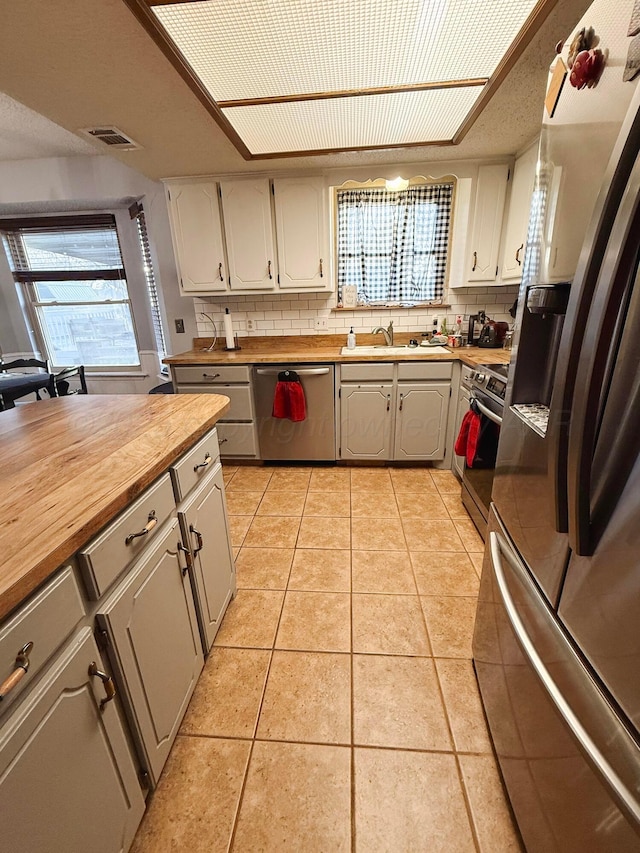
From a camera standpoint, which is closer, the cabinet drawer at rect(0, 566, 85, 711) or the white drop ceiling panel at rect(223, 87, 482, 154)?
the cabinet drawer at rect(0, 566, 85, 711)

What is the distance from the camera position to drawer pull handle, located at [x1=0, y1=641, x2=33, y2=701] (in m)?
0.52

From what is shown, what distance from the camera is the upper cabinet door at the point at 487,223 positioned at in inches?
99.2

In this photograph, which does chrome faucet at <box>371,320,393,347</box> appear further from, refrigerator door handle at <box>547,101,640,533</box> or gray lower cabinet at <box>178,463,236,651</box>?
refrigerator door handle at <box>547,101,640,533</box>

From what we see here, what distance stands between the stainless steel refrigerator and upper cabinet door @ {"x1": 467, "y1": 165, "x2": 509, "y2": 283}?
6.88 feet

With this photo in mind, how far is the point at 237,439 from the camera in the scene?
2891 millimetres

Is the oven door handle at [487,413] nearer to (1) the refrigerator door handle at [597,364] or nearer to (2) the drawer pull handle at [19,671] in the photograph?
(1) the refrigerator door handle at [597,364]

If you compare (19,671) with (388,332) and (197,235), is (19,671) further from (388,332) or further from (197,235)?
(197,235)

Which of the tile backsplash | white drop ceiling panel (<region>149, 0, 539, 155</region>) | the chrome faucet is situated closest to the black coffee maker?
the tile backsplash

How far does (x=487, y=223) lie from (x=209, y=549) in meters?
2.84

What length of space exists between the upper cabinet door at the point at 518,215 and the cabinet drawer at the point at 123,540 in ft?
8.39

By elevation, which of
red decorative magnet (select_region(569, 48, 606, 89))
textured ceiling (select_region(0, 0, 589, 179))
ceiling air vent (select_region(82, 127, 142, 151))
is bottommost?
red decorative magnet (select_region(569, 48, 606, 89))

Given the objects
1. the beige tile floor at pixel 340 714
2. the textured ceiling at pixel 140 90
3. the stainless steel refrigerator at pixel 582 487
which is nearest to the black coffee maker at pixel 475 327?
the textured ceiling at pixel 140 90

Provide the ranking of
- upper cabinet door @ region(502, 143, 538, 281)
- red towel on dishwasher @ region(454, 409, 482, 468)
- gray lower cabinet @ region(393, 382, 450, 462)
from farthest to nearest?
gray lower cabinet @ region(393, 382, 450, 462) < upper cabinet door @ region(502, 143, 538, 281) < red towel on dishwasher @ region(454, 409, 482, 468)

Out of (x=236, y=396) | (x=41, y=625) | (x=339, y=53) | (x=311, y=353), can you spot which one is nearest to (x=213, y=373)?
(x=236, y=396)
